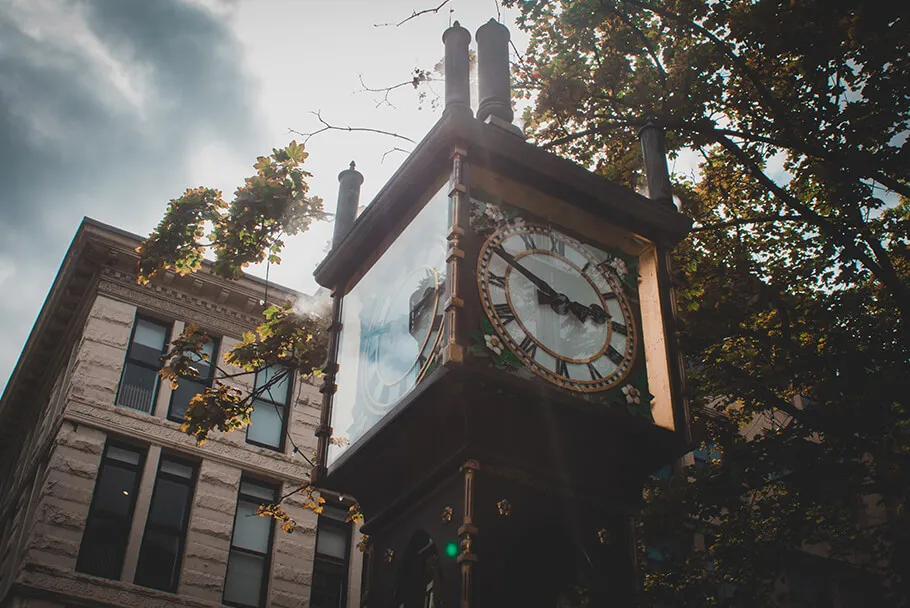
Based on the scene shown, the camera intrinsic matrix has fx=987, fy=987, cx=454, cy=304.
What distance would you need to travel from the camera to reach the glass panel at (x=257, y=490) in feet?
57.6

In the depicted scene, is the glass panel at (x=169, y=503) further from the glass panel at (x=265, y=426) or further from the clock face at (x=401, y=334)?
the clock face at (x=401, y=334)

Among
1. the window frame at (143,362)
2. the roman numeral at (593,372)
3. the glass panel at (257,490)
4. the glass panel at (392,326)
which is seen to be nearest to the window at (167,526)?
the glass panel at (257,490)

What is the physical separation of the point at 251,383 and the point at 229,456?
1.95m

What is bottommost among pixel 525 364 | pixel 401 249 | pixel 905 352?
pixel 525 364

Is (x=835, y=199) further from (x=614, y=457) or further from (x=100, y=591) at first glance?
(x=100, y=591)

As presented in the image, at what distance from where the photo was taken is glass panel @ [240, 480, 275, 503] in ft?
57.6

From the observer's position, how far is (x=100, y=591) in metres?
14.9

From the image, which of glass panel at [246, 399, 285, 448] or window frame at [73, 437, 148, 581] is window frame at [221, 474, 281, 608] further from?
window frame at [73, 437, 148, 581]

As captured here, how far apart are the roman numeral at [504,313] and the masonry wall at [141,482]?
36.9ft

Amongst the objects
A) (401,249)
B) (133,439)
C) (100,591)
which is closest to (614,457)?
(401,249)

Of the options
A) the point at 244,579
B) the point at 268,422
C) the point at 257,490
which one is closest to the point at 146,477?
Result: the point at 257,490

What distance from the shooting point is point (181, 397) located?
1769 centimetres

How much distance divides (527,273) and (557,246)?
0.32 metres

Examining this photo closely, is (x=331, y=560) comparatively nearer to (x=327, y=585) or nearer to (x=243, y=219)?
(x=327, y=585)
